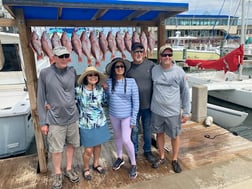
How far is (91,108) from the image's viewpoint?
2.81 m

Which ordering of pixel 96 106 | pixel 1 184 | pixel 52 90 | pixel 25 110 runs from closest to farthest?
pixel 52 90, pixel 96 106, pixel 1 184, pixel 25 110

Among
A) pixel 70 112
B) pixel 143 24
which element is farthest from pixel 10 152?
pixel 143 24

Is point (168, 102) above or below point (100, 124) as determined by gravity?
above

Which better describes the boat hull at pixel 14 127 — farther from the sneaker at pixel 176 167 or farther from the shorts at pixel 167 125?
the sneaker at pixel 176 167

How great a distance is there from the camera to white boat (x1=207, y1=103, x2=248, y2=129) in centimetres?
636

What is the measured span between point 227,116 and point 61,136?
5234 millimetres

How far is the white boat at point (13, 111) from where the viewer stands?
4421mm

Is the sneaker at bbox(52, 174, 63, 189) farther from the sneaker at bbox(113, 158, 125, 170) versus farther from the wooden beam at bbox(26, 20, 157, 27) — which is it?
the wooden beam at bbox(26, 20, 157, 27)

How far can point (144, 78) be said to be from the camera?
10.2 ft

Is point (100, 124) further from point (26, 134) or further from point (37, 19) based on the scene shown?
point (26, 134)

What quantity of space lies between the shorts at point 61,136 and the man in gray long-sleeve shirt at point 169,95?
1.06 m

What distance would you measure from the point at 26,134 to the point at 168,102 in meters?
3.08

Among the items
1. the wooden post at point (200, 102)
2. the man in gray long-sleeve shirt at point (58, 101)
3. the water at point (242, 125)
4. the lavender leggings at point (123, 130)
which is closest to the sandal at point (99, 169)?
the lavender leggings at point (123, 130)

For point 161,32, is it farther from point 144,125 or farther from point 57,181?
point 57,181
